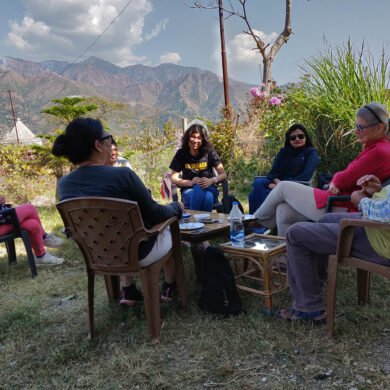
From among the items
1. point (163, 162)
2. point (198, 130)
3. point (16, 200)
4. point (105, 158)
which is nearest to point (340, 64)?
point (198, 130)

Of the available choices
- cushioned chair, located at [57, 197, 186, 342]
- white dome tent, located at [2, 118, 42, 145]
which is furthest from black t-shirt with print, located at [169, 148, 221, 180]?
white dome tent, located at [2, 118, 42, 145]

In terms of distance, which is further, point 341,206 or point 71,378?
point 341,206

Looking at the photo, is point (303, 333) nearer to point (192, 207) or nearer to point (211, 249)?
point (211, 249)

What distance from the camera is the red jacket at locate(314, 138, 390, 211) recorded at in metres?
2.35

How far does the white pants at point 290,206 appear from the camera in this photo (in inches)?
108

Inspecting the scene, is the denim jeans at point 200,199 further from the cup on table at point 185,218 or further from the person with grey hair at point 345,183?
the person with grey hair at point 345,183

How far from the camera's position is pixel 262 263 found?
2336mm

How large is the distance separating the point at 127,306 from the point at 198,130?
219 cm

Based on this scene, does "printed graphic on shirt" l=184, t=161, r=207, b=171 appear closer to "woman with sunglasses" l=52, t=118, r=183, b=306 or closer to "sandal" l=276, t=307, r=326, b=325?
"woman with sunglasses" l=52, t=118, r=183, b=306

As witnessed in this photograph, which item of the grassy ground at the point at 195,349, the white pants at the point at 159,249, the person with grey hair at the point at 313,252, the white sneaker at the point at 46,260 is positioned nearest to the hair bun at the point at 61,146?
the white pants at the point at 159,249

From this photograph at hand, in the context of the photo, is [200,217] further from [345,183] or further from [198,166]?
[198,166]

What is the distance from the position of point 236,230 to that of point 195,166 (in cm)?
176

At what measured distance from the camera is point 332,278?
6.42 feet

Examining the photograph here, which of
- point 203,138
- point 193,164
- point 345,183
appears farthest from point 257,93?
point 345,183
